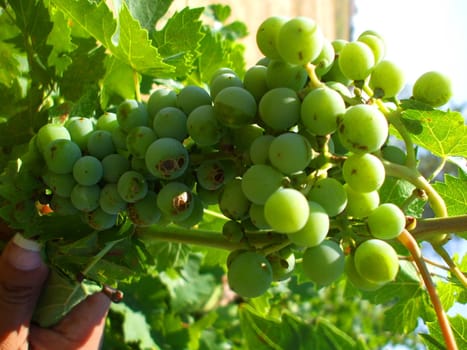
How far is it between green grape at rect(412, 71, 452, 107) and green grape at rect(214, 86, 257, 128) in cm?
21

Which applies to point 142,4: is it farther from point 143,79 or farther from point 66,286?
point 66,286

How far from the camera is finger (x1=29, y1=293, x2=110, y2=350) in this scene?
899 mm

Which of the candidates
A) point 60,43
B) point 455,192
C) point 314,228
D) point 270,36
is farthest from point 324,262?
point 60,43

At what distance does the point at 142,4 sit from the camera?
2.95 feet

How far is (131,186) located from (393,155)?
1.08 ft

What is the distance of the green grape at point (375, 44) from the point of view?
2.22 ft

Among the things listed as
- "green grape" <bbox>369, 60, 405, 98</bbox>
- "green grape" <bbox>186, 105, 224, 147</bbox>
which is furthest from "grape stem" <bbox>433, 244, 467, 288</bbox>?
"green grape" <bbox>186, 105, 224, 147</bbox>

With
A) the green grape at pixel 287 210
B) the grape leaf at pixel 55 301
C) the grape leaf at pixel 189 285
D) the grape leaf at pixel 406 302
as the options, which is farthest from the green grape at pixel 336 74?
the grape leaf at pixel 189 285

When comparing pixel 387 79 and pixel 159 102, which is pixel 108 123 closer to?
pixel 159 102

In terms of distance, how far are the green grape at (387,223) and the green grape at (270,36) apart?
22 centimetres

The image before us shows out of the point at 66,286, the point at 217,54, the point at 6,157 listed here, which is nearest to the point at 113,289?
the point at 66,286

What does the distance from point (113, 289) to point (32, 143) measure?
32 centimetres

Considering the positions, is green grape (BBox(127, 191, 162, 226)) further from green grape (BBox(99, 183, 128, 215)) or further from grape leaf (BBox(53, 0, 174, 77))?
grape leaf (BBox(53, 0, 174, 77))

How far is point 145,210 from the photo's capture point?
693 mm
